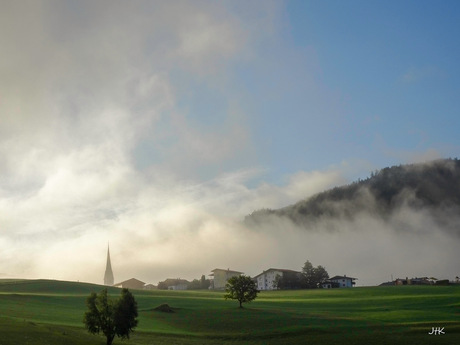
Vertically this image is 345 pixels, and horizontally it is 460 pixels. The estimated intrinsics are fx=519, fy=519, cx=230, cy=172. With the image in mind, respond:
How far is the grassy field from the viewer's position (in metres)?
64.1

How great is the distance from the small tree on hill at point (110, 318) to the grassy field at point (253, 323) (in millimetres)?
1410

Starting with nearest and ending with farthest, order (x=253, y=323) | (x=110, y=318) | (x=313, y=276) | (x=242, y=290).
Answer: (x=110, y=318) → (x=253, y=323) → (x=242, y=290) → (x=313, y=276)

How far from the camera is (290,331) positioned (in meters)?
72.2

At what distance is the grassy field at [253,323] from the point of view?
6412 centimetres

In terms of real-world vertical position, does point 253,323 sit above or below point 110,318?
below

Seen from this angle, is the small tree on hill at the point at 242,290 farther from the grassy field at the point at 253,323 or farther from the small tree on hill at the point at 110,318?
the small tree on hill at the point at 110,318

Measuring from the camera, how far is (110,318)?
6581 cm

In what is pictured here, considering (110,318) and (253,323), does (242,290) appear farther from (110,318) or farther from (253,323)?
(110,318)

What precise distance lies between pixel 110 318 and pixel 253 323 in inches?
981

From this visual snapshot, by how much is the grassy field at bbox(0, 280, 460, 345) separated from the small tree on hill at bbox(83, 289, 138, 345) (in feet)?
4.62

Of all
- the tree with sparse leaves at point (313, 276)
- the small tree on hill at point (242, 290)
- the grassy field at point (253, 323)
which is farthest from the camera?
the tree with sparse leaves at point (313, 276)

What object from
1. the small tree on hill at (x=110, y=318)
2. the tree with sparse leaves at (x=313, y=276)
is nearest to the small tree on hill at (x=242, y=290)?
the small tree on hill at (x=110, y=318)

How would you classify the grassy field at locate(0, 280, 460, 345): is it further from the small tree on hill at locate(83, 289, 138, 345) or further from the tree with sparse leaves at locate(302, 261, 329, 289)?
the tree with sparse leaves at locate(302, 261, 329, 289)

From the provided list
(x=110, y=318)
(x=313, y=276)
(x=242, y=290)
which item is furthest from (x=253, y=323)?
(x=313, y=276)
